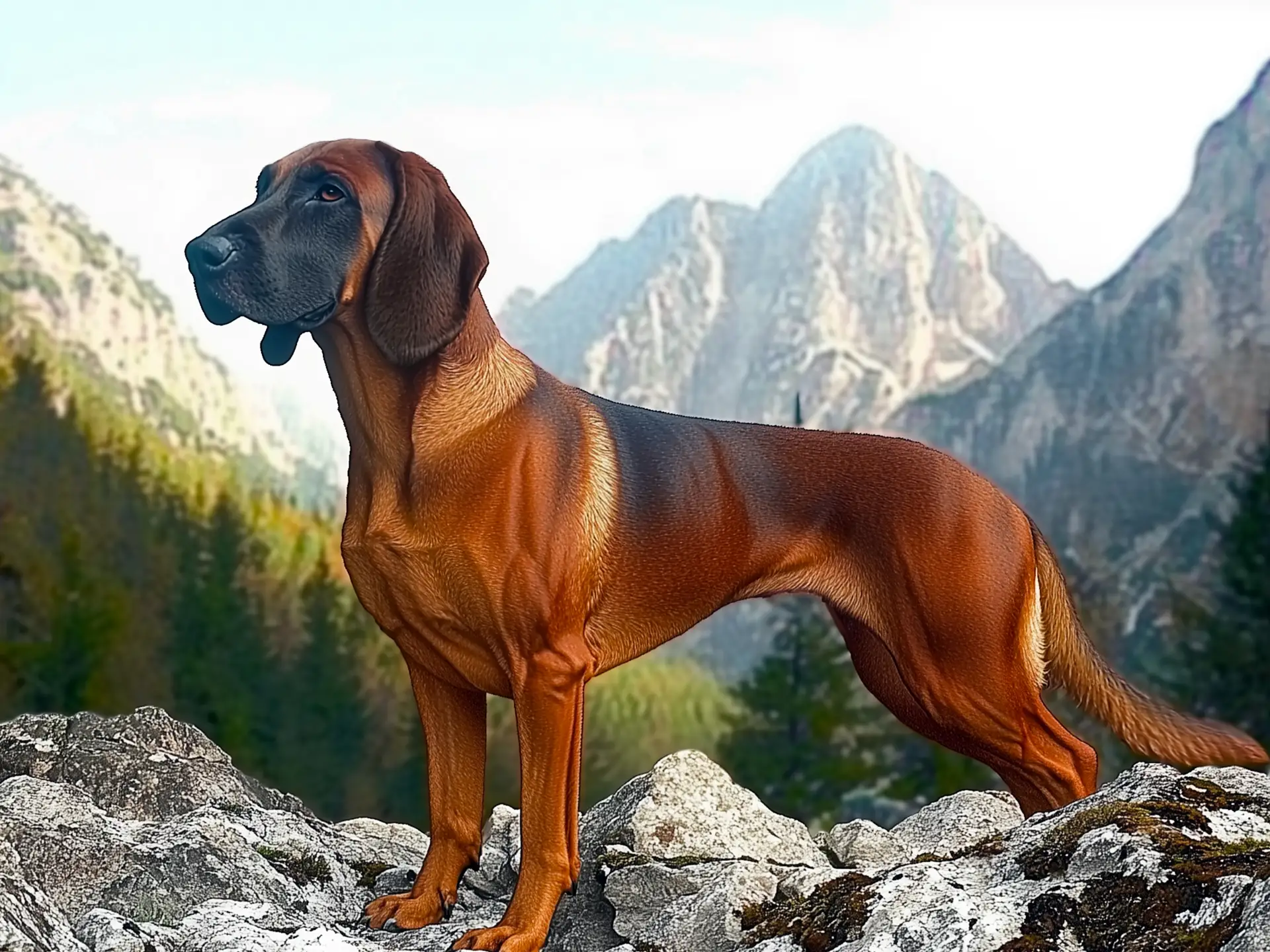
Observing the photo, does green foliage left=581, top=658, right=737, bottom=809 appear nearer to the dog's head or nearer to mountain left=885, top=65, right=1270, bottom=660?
mountain left=885, top=65, right=1270, bottom=660

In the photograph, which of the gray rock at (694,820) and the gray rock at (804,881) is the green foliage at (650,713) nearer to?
the gray rock at (694,820)

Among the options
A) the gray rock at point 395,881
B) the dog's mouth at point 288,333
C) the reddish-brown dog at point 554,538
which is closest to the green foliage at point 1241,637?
the reddish-brown dog at point 554,538

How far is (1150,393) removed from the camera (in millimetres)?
105250

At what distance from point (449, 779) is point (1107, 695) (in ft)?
11.5

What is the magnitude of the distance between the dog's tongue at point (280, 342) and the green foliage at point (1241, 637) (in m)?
36.2

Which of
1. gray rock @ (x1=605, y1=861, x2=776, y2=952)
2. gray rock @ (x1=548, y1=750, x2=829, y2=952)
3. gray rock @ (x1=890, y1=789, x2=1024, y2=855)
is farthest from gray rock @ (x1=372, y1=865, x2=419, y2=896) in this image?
gray rock @ (x1=890, y1=789, x2=1024, y2=855)

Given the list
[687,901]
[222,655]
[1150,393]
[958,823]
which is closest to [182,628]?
[222,655]

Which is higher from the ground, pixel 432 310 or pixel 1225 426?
pixel 432 310

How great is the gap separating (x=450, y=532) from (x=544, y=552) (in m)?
0.42

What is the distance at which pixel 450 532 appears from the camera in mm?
6480

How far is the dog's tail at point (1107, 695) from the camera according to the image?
7.77 m

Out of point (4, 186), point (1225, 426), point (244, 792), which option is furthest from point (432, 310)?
point (4, 186)

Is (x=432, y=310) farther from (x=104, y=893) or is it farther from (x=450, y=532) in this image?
(x=104, y=893)

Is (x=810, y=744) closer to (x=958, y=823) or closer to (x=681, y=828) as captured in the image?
(x=958, y=823)
